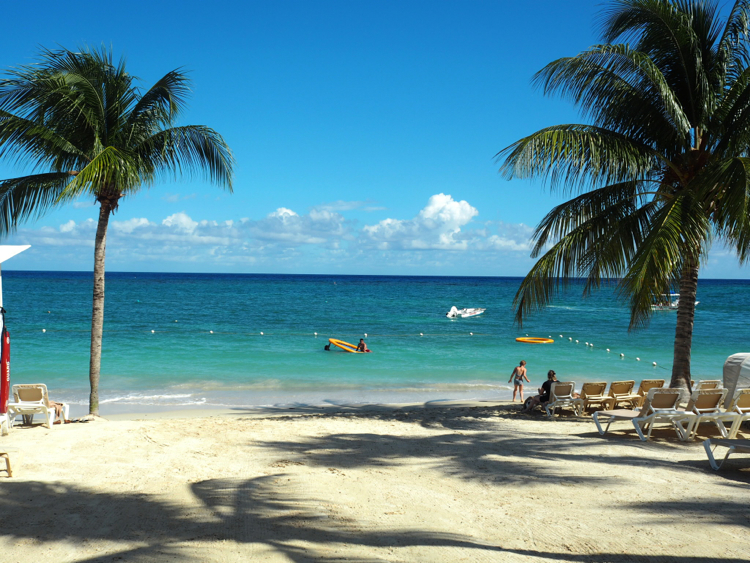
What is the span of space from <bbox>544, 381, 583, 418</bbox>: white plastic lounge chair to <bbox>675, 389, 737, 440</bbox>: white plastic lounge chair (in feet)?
8.43

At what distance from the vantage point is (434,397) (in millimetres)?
15531

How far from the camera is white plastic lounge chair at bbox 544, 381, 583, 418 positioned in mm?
10609

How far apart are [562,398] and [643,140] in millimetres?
5082

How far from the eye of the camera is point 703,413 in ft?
26.3

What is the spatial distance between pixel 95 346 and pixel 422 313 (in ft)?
125

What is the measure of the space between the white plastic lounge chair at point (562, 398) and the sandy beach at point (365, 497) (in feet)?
6.54

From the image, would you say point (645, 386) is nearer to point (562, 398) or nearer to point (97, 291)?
point (562, 398)

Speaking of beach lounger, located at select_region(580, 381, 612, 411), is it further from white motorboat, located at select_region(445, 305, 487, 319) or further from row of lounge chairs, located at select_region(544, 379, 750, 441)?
white motorboat, located at select_region(445, 305, 487, 319)

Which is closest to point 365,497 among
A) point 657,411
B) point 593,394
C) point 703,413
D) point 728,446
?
point 728,446

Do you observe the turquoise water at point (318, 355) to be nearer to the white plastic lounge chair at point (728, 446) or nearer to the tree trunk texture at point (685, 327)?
the tree trunk texture at point (685, 327)

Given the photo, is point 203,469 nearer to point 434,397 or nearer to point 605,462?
point 605,462

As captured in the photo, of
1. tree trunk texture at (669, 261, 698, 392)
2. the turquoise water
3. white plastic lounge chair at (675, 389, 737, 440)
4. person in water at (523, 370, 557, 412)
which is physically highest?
tree trunk texture at (669, 261, 698, 392)

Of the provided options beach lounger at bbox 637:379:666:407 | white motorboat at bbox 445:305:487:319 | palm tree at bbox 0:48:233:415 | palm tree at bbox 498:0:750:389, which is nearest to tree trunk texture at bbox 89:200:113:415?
palm tree at bbox 0:48:233:415

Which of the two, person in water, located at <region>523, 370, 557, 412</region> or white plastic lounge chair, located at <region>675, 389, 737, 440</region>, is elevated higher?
white plastic lounge chair, located at <region>675, 389, 737, 440</region>
